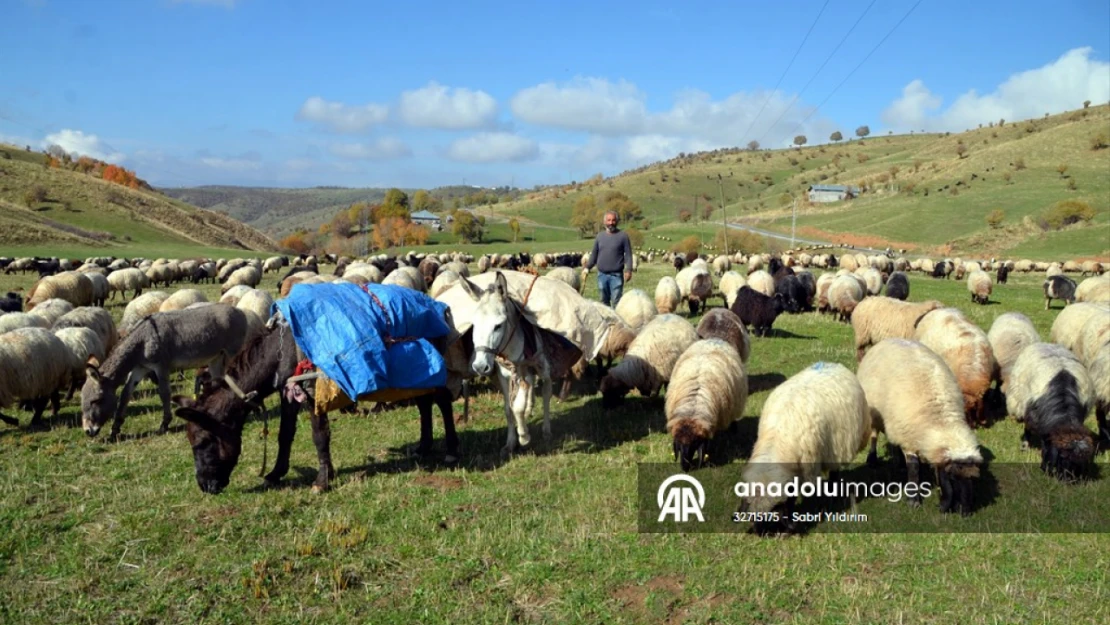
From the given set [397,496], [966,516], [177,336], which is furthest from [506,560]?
[177,336]

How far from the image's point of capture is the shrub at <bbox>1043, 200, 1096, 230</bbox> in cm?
5526

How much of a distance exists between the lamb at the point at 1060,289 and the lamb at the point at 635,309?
15.0 metres

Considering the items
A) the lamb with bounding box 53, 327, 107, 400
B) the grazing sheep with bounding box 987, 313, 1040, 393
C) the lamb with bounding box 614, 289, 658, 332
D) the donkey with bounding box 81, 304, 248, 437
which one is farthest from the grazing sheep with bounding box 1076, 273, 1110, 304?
the lamb with bounding box 53, 327, 107, 400

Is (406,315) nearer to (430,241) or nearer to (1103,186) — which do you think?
(1103,186)

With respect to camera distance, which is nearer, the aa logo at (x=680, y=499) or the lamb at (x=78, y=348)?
the aa logo at (x=680, y=499)

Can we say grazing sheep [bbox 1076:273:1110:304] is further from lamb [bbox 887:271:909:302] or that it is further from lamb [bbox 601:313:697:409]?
lamb [bbox 601:313:697:409]

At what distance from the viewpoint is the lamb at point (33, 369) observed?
9.01m

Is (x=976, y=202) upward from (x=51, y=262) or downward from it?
upward

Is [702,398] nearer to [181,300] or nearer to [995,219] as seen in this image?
[181,300]

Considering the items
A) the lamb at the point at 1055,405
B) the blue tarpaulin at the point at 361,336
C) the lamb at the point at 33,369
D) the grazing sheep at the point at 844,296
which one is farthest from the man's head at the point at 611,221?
the grazing sheep at the point at 844,296

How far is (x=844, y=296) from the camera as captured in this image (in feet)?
62.2

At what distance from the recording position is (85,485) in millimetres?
6758

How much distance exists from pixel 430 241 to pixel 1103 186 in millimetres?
75207

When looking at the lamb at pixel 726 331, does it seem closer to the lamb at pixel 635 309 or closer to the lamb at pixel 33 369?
the lamb at pixel 635 309
